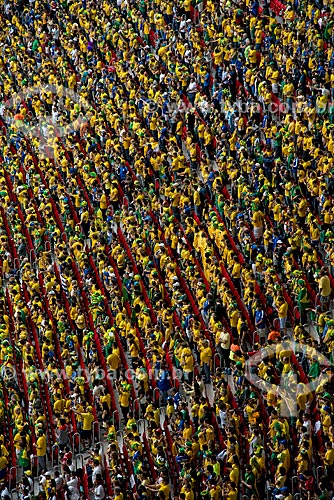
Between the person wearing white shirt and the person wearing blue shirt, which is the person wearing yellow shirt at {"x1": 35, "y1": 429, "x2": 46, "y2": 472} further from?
the person wearing blue shirt

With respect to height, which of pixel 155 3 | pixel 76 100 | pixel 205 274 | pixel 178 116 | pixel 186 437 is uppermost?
pixel 155 3

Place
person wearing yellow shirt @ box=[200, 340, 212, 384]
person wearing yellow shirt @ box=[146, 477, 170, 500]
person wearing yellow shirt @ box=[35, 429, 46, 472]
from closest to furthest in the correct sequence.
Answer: person wearing yellow shirt @ box=[146, 477, 170, 500] → person wearing yellow shirt @ box=[35, 429, 46, 472] → person wearing yellow shirt @ box=[200, 340, 212, 384]

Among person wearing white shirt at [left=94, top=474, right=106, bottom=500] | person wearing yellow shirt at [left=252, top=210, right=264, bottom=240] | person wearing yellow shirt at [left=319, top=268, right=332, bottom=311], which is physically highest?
person wearing yellow shirt at [left=252, top=210, right=264, bottom=240]

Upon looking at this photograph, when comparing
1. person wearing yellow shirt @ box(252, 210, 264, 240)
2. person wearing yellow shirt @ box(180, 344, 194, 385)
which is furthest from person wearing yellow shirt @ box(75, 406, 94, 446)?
person wearing yellow shirt @ box(252, 210, 264, 240)

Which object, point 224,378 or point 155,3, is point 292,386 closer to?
point 224,378

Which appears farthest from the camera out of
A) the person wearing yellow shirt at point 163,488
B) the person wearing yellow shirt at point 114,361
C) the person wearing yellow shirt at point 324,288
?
the person wearing yellow shirt at point 114,361

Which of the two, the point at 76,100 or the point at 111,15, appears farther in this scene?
the point at 111,15

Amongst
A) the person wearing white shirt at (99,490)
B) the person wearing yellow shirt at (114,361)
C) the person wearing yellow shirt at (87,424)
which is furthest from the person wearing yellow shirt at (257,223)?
the person wearing white shirt at (99,490)

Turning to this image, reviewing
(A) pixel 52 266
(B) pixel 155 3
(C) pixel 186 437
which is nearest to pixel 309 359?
(C) pixel 186 437

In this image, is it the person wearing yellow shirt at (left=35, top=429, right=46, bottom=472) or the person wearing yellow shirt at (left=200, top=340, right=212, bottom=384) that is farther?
the person wearing yellow shirt at (left=200, top=340, right=212, bottom=384)

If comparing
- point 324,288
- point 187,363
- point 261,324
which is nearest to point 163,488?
point 187,363

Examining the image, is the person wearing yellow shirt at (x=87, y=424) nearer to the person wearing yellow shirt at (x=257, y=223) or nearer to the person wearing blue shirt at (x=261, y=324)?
the person wearing blue shirt at (x=261, y=324)
